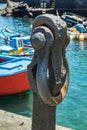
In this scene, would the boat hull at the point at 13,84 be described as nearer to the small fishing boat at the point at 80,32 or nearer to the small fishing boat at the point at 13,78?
the small fishing boat at the point at 13,78

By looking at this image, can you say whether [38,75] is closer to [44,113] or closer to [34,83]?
[34,83]

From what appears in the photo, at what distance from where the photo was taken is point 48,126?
3189mm

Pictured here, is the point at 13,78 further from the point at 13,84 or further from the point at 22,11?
the point at 22,11

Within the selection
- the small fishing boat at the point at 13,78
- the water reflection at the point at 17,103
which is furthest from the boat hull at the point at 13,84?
the water reflection at the point at 17,103

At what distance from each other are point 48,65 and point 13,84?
6509 mm

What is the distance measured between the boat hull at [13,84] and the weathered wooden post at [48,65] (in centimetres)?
618

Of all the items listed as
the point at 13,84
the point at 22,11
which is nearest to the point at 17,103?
the point at 13,84

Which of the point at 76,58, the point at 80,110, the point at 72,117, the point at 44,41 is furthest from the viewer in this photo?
the point at 76,58

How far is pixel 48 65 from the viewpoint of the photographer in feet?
9.95

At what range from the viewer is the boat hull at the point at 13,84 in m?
9.32

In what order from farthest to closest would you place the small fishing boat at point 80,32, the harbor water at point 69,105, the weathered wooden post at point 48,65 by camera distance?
the small fishing boat at point 80,32
the harbor water at point 69,105
the weathered wooden post at point 48,65

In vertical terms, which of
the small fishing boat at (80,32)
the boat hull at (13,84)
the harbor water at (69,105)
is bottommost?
the small fishing boat at (80,32)

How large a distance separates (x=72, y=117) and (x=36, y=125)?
5.76 metres

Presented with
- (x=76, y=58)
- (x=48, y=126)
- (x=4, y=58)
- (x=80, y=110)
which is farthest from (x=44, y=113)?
(x=76, y=58)
